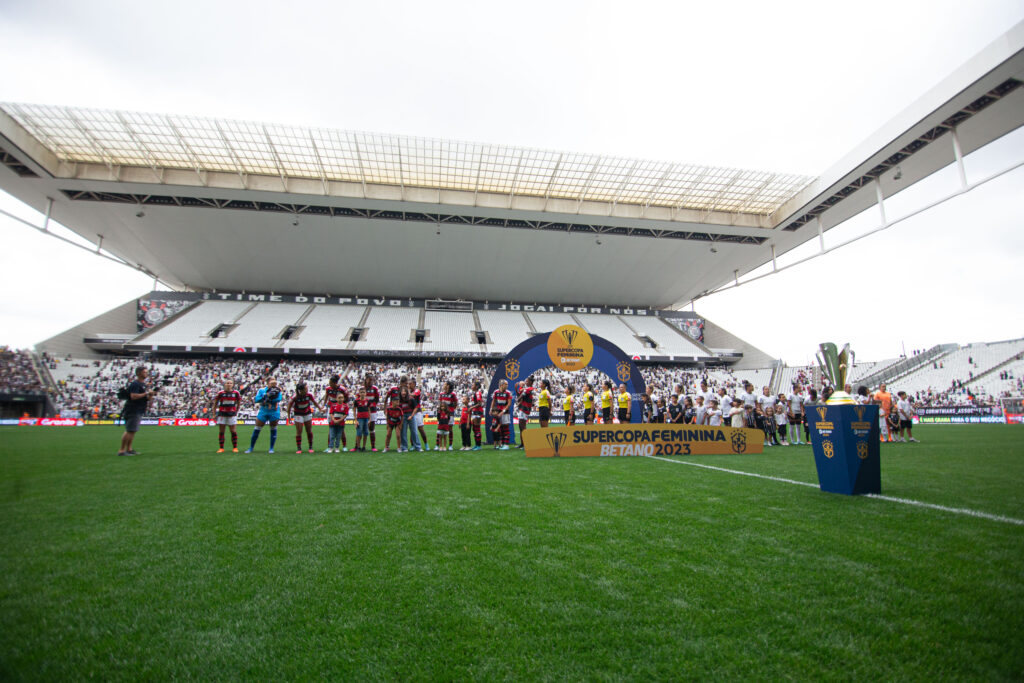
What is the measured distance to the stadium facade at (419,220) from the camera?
71.5 feet

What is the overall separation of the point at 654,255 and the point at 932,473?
3055cm

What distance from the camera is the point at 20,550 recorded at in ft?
10.3

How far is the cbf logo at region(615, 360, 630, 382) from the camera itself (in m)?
13.1

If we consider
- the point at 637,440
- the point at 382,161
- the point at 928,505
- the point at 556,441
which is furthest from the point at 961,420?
the point at 382,161

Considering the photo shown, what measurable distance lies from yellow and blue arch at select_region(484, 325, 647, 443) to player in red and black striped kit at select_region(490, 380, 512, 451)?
0.13 metres

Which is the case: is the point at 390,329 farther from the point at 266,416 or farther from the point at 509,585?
the point at 509,585

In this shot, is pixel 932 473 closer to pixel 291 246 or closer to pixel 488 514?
pixel 488 514

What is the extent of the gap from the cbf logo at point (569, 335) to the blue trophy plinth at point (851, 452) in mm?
7512

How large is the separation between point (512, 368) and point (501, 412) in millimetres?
1282

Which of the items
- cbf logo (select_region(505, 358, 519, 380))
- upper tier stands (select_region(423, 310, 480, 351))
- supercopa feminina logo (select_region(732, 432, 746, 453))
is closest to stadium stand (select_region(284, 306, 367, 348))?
upper tier stands (select_region(423, 310, 480, 351))

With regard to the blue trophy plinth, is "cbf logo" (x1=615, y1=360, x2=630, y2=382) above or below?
above

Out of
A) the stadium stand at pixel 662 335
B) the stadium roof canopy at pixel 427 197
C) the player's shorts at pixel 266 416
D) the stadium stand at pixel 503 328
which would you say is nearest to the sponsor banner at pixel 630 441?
the player's shorts at pixel 266 416

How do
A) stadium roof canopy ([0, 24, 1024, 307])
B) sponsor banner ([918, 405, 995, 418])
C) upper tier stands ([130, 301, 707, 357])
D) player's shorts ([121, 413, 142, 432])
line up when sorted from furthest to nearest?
upper tier stands ([130, 301, 707, 357])
sponsor banner ([918, 405, 995, 418])
stadium roof canopy ([0, 24, 1024, 307])
player's shorts ([121, 413, 142, 432])

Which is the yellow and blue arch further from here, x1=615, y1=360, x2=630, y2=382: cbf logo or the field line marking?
the field line marking
